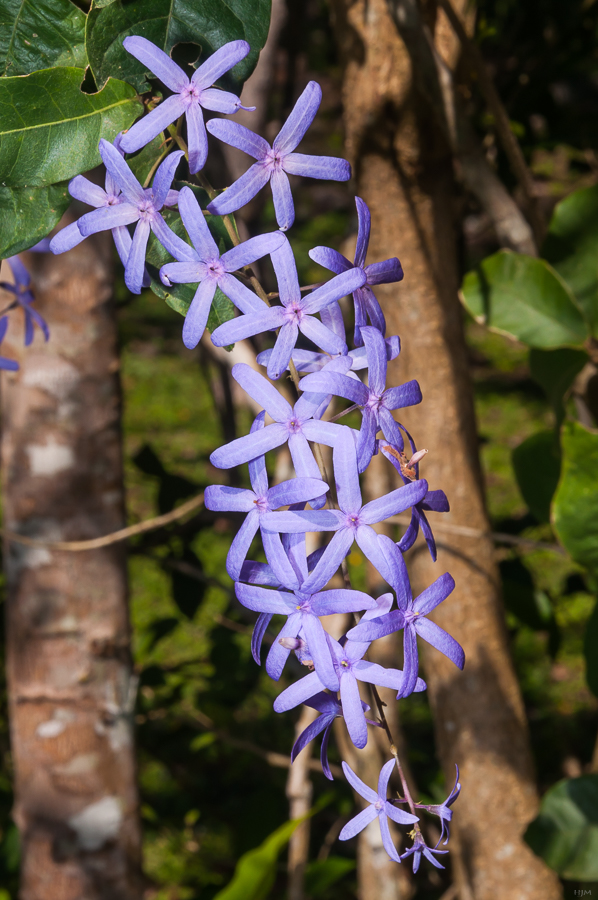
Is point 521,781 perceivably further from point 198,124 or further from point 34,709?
point 198,124

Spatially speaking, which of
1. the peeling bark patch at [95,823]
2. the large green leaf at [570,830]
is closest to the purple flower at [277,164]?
the large green leaf at [570,830]

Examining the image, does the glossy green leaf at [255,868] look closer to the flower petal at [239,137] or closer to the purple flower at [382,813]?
the purple flower at [382,813]

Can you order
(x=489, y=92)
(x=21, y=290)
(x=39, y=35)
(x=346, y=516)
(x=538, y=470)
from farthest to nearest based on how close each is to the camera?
1. (x=538, y=470)
2. (x=489, y=92)
3. (x=21, y=290)
4. (x=39, y=35)
5. (x=346, y=516)

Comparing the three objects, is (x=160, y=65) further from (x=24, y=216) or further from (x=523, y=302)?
(x=523, y=302)

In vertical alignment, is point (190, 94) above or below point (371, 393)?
above

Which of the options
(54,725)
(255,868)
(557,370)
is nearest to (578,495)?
(557,370)
